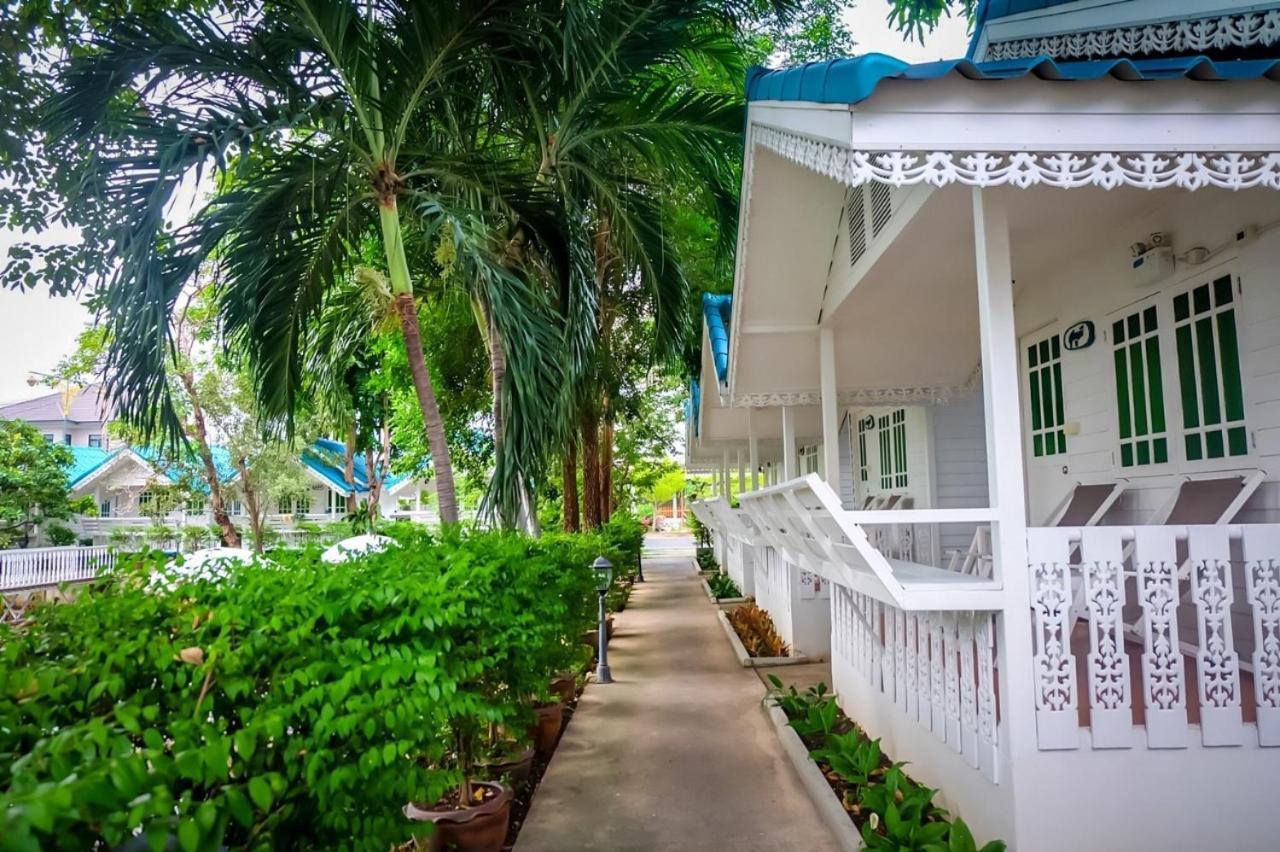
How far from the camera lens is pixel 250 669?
218cm

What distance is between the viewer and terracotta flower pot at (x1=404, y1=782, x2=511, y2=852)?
3984 millimetres

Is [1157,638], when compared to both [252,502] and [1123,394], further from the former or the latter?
[252,502]

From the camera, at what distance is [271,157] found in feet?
21.3

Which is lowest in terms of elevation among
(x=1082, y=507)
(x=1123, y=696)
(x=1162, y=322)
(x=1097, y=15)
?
(x=1123, y=696)

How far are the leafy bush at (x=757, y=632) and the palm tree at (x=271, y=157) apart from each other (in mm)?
4726

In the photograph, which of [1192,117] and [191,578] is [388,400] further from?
[1192,117]

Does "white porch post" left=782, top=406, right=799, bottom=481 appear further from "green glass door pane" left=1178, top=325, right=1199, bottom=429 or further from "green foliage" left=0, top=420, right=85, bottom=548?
"green foliage" left=0, top=420, right=85, bottom=548

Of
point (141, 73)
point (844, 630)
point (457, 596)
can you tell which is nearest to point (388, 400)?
point (141, 73)

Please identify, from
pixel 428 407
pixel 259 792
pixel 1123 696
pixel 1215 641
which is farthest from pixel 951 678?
pixel 428 407

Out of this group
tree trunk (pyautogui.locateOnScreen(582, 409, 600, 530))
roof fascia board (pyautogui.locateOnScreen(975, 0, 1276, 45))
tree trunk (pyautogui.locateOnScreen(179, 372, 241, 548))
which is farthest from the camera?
tree trunk (pyautogui.locateOnScreen(179, 372, 241, 548))

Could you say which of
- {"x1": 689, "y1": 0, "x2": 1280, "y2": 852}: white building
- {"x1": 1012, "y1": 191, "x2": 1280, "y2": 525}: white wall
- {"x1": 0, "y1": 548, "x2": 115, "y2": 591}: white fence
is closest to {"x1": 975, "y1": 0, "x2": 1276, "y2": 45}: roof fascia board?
{"x1": 689, "y1": 0, "x2": 1280, "y2": 852}: white building

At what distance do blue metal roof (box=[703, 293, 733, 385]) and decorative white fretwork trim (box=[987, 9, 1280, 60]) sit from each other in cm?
338

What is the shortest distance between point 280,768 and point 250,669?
0.91 ft

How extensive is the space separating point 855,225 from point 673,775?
4.00 metres
